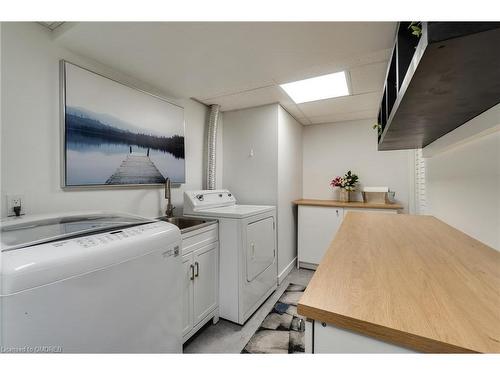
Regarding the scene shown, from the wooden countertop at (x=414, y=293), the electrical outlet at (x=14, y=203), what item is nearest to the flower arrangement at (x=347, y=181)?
the wooden countertop at (x=414, y=293)

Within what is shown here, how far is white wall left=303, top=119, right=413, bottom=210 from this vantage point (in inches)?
128

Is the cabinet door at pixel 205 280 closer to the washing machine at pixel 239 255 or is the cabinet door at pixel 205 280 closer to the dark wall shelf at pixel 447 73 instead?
the washing machine at pixel 239 255

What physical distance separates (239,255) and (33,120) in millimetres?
1704

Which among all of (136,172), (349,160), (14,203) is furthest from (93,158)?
(349,160)

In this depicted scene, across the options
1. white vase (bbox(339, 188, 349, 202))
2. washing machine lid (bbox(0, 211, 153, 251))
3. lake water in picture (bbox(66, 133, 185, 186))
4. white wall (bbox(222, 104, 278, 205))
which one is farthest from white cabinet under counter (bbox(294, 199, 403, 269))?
washing machine lid (bbox(0, 211, 153, 251))

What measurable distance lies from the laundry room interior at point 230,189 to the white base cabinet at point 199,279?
0.01m

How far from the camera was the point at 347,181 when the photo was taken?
3354 millimetres

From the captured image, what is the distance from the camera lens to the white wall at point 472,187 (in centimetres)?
115

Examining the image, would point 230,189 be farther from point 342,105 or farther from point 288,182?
point 342,105

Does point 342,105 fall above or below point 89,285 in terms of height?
above

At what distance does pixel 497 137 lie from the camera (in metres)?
1.12

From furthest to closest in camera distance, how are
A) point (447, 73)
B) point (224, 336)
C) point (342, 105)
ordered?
point (342, 105) < point (224, 336) < point (447, 73)

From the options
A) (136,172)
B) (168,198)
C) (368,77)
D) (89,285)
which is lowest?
(89,285)

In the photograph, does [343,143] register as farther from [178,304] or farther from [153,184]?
[178,304]
